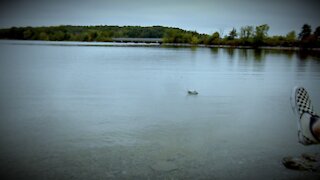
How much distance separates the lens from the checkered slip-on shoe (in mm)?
4425

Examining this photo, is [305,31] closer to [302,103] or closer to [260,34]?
[260,34]

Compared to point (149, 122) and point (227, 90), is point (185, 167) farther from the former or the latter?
point (227, 90)

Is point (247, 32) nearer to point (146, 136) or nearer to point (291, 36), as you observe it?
point (291, 36)

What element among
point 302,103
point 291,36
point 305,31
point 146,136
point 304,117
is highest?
point 305,31

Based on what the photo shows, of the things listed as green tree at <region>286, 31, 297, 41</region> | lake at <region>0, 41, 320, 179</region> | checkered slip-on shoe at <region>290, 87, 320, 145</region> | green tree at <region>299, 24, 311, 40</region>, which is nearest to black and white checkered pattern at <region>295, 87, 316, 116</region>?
checkered slip-on shoe at <region>290, 87, 320, 145</region>

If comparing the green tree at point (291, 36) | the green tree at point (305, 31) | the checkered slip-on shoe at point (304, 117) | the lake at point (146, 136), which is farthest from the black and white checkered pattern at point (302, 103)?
the green tree at point (291, 36)

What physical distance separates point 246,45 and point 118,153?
13941 centimetres

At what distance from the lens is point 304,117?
4648 millimetres

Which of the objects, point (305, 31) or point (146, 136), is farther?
point (305, 31)

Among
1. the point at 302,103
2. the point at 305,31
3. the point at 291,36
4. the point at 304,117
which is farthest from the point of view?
the point at 291,36

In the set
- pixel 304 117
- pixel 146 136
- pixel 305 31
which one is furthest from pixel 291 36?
pixel 304 117

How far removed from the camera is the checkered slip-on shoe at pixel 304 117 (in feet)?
14.5

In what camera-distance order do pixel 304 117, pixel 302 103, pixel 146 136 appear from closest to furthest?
pixel 304 117
pixel 302 103
pixel 146 136

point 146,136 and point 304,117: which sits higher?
point 304,117
